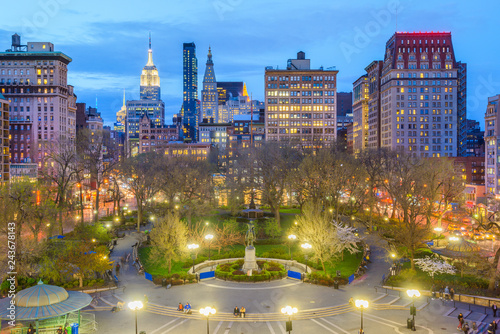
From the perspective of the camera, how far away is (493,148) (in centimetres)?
8850

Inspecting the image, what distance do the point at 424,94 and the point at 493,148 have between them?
176ft

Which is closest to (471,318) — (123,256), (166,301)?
(166,301)

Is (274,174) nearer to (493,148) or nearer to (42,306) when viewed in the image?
(42,306)

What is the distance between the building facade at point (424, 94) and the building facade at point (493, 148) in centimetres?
4420

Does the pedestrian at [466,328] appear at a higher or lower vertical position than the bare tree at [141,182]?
lower

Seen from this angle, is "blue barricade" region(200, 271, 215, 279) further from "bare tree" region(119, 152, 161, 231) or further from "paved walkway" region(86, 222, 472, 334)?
"bare tree" region(119, 152, 161, 231)

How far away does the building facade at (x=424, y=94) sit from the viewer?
13638 cm

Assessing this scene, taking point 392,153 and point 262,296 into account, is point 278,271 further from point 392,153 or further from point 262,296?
point 392,153

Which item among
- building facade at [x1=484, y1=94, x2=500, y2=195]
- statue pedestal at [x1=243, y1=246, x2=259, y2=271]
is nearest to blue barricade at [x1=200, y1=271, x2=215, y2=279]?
statue pedestal at [x1=243, y1=246, x2=259, y2=271]

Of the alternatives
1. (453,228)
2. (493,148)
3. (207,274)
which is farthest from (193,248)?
(493,148)

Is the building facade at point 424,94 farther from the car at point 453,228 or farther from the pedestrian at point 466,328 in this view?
the pedestrian at point 466,328

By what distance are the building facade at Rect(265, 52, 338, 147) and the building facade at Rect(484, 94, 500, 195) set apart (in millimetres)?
62487

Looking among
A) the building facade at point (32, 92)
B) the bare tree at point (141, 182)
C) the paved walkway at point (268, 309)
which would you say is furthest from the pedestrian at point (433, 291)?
the building facade at point (32, 92)

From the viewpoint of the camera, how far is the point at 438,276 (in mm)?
41375
